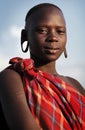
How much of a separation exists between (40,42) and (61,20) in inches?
12.4

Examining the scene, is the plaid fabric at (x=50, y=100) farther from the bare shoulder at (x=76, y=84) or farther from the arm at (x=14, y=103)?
the bare shoulder at (x=76, y=84)

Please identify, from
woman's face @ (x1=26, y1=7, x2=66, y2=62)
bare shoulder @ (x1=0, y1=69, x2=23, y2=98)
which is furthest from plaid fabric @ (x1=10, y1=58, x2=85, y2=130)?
woman's face @ (x1=26, y1=7, x2=66, y2=62)

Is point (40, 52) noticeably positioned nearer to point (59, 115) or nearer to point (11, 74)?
point (11, 74)

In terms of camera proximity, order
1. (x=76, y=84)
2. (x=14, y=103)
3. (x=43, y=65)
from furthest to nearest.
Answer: (x=76, y=84) → (x=43, y=65) → (x=14, y=103)

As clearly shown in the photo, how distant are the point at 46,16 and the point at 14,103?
86 centimetres

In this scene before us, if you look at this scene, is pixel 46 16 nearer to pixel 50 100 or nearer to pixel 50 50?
pixel 50 50

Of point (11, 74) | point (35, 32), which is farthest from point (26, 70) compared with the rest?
point (35, 32)

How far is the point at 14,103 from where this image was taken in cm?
300

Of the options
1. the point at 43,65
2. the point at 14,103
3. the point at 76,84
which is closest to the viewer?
the point at 14,103

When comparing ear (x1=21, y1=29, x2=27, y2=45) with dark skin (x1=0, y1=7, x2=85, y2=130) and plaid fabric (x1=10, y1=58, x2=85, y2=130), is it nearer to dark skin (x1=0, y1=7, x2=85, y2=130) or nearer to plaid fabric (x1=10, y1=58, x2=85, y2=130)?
dark skin (x1=0, y1=7, x2=85, y2=130)

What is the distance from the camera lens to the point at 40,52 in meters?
3.38

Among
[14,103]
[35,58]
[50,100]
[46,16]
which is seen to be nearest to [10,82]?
[14,103]

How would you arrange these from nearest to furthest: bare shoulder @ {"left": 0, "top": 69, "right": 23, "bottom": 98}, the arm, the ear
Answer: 1. the arm
2. bare shoulder @ {"left": 0, "top": 69, "right": 23, "bottom": 98}
3. the ear

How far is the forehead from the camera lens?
3.41 metres
